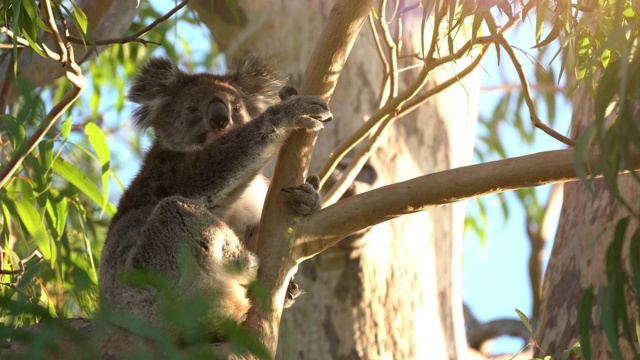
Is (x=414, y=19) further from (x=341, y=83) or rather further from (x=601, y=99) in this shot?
(x=601, y=99)

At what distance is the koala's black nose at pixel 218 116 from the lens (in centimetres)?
332

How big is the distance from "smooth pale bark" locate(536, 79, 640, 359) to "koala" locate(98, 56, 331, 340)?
4.15 feet

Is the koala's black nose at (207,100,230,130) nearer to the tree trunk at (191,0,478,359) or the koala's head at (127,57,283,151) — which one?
the koala's head at (127,57,283,151)

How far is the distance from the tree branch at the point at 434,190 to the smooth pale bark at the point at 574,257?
136cm

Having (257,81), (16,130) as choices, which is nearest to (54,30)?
(16,130)

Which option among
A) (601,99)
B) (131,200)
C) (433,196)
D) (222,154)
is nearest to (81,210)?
(131,200)

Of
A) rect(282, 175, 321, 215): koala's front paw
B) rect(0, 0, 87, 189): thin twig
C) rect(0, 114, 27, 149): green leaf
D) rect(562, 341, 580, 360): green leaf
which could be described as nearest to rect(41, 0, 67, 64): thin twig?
rect(0, 0, 87, 189): thin twig

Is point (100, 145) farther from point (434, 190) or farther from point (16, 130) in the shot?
point (434, 190)

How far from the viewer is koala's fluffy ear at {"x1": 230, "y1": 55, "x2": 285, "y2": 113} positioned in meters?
3.61

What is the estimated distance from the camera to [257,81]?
3.66 meters

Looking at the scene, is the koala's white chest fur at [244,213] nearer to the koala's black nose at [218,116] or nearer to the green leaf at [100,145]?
the koala's black nose at [218,116]

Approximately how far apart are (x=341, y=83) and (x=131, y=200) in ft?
4.06

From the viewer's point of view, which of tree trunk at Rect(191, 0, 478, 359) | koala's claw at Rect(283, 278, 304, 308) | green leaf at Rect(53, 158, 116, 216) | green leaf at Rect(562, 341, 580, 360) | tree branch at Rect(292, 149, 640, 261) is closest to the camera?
tree branch at Rect(292, 149, 640, 261)

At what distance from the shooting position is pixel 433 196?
2188 millimetres
